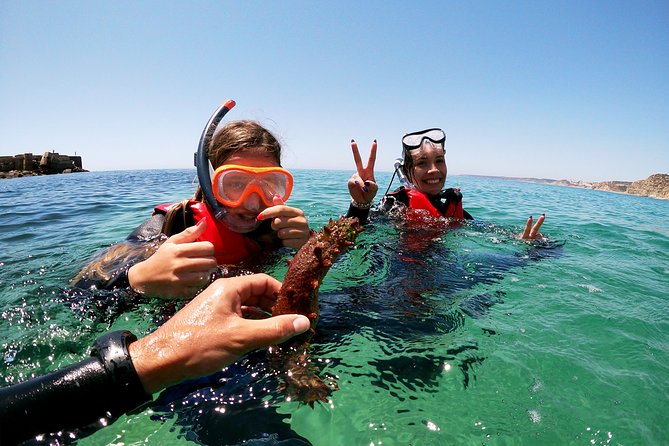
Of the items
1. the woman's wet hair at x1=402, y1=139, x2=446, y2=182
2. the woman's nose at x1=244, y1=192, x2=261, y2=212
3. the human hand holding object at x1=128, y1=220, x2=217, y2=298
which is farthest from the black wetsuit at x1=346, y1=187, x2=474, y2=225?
the human hand holding object at x1=128, y1=220, x2=217, y2=298

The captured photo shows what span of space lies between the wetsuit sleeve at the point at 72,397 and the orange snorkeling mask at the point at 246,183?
1.74 metres

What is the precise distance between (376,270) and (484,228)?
298 cm

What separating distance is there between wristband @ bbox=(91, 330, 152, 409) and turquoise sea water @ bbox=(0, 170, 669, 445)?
483mm

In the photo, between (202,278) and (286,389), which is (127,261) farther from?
(286,389)

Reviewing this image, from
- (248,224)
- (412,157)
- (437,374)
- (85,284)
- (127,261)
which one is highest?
(412,157)

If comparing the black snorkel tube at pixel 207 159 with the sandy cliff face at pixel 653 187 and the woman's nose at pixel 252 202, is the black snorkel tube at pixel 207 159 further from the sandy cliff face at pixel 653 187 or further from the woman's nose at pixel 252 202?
the sandy cliff face at pixel 653 187

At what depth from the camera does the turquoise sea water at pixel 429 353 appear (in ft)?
5.62

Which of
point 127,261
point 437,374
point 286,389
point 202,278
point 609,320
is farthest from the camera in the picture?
point 609,320

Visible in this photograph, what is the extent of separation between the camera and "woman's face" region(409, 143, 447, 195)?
5711 millimetres

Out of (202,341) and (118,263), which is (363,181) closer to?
(118,263)

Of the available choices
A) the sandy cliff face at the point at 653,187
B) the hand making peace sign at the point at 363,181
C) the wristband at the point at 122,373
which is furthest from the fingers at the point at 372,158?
the sandy cliff face at the point at 653,187

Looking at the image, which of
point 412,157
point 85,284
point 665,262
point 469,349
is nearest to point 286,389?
point 469,349

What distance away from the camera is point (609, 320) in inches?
115

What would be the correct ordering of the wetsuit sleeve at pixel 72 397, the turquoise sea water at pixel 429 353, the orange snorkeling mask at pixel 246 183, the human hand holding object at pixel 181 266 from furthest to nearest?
1. the orange snorkeling mask at pixel 246 183
2. the human hand holding object at pixel 181 266
3. the turquoise sea water at pixel 429 353
4. the wetsuit sleeve at pixel 72 397
